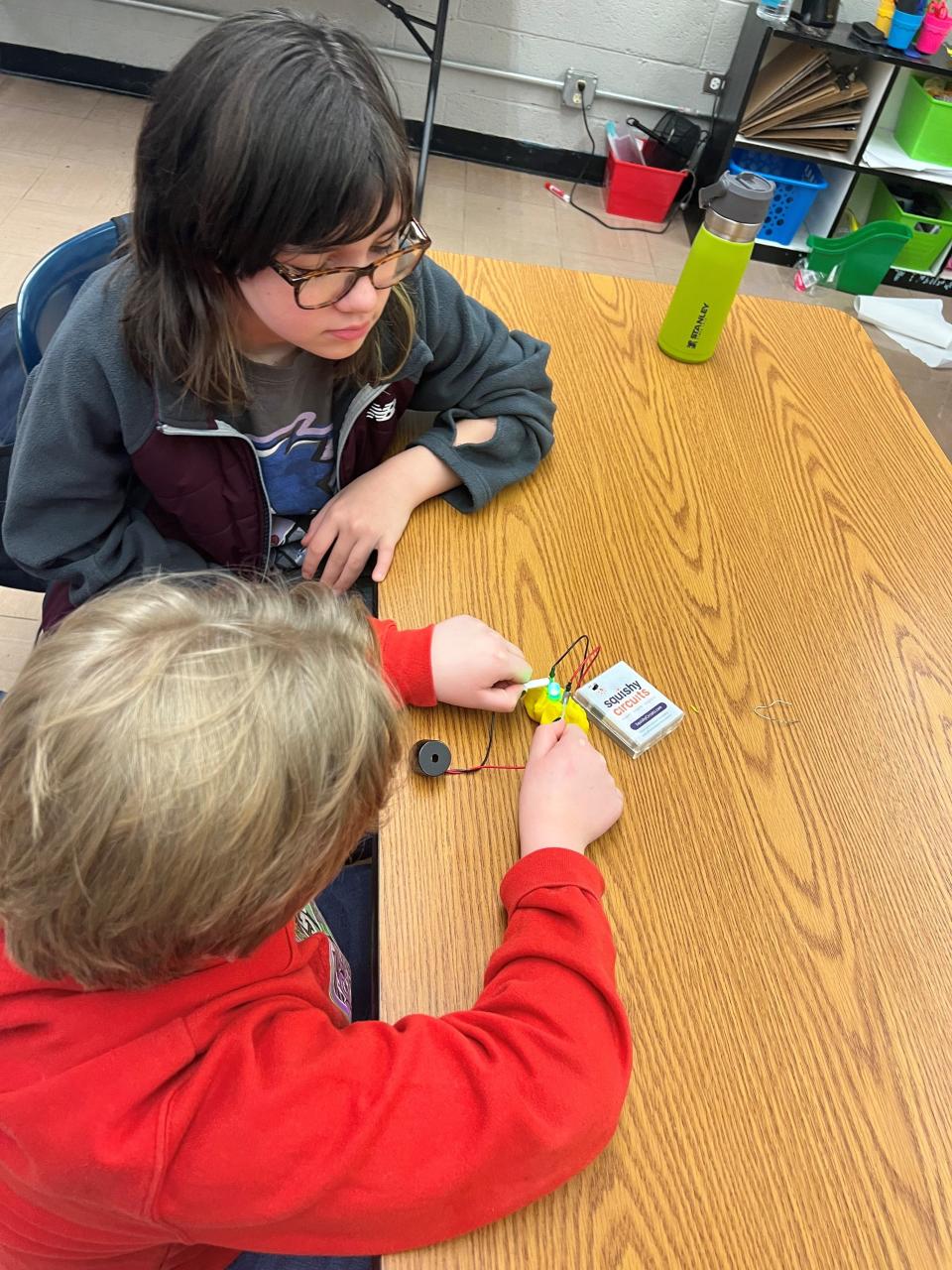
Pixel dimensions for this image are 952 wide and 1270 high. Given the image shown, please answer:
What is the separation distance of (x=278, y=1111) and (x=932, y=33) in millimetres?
3384

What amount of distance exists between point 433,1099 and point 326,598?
329 millimetres

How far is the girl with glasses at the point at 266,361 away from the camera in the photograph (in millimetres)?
737

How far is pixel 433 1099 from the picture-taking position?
1.85 feet

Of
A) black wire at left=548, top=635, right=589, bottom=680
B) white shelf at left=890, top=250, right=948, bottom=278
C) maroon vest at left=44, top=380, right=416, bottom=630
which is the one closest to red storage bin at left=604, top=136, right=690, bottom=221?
white shelf at left=890, top=250, right=948, bottom=278

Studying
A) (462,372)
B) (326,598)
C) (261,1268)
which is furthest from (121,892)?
(462,372)

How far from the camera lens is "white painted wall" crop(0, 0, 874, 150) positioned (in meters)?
2.94

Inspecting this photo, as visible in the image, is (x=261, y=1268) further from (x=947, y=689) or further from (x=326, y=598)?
(x=947, y=689)

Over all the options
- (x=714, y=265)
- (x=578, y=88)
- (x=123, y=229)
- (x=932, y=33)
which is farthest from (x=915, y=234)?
(x=123, y=229)

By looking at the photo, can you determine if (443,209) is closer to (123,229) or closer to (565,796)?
(123,229)

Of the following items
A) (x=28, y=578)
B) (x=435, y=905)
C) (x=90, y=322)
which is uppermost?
(x=90, y=322)

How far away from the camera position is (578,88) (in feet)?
10.2

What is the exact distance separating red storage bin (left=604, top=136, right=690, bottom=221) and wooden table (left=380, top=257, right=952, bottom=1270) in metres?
2.17

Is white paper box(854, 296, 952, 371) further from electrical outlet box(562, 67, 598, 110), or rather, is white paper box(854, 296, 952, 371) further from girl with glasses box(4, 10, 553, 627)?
girl with glasses box(4, 10, 553, 627)

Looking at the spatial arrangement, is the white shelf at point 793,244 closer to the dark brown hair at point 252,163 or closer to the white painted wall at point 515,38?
the white painted wall at point 515,38
